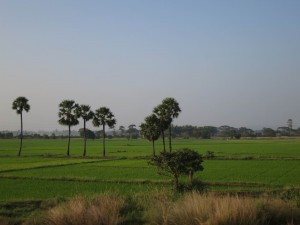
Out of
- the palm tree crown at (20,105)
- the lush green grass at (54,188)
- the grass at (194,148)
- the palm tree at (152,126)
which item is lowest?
the lush green grass at (54,188)

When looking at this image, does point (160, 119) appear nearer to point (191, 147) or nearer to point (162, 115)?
point (162, 115)

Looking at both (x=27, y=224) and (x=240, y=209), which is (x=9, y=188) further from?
(x=240, y=209)

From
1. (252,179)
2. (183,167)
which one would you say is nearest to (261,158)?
(252,179)

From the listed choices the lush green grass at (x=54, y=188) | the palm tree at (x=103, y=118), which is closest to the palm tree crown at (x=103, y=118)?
the palm tree at (x=103, y=118)

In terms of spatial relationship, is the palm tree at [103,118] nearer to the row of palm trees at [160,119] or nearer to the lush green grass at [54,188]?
the row of palm trees at [160,119]

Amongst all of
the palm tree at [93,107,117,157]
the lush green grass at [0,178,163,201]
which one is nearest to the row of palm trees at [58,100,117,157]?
the palm tree at [93,107,117,157]

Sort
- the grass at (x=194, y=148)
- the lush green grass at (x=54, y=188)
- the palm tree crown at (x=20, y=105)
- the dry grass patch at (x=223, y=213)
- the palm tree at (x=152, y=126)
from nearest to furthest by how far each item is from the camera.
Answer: the dry grass patch at (x=223, y=213) → the lush green grass at (x=54, y=188) → the grass at (x=194, y=148) → the palm tree at (x=152, y=126) → the palm tree crown at (x=20, y=105)

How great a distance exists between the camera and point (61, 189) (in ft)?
98.1

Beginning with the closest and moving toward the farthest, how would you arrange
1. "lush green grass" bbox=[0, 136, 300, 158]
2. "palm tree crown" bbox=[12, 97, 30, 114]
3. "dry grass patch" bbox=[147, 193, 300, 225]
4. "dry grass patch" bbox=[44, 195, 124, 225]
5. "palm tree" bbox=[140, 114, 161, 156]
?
"dry grass patch" bbox=[147, 193, 300, 225], "dry grass patch" bbox=[44, 195, 124, 225], "lush green grass" bbox=[0, 136, 300, 158], "palm tree" bbox=[140, 114, 161, 156], "palm tree crown" bbox=[12, 97, 30, 114]

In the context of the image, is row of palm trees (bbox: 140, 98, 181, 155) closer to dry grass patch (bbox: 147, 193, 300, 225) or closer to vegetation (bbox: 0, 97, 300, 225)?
vegetation (bbox: 0, 97, 300, 225)

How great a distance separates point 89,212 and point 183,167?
54.0 ft

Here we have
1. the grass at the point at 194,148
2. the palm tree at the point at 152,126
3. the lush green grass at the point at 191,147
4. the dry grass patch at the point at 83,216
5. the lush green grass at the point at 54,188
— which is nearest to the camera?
the dry grass patch at the point at 83,216

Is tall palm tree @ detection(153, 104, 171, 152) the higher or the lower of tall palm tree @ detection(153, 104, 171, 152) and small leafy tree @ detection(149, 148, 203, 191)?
the higher

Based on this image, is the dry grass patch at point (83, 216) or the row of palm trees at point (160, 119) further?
the row of palm trees at point (160, 119)
